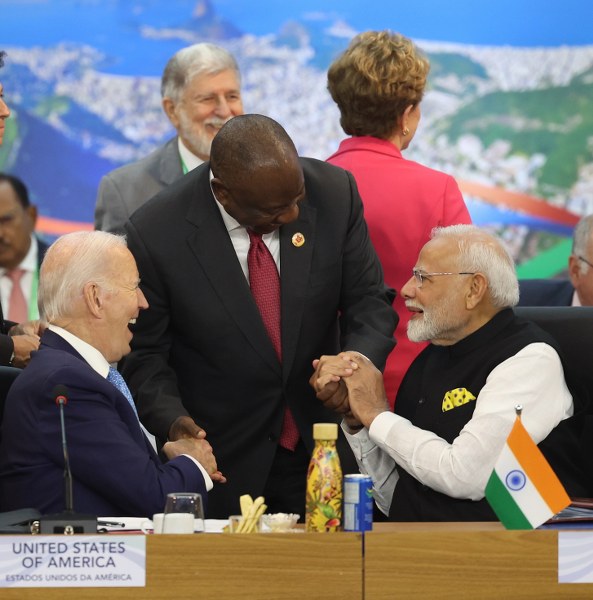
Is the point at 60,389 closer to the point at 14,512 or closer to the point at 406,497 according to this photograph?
the point at 14,512

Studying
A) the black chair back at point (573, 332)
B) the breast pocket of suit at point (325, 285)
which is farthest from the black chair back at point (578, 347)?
the breast pocket of suit at point (325, 285)

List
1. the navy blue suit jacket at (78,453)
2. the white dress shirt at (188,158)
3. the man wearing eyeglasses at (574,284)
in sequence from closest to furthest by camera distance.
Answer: the navy blue suit jacket at (78,453), the white dress shirt at (188,158), the man wearing eyeglasses at (574,284)

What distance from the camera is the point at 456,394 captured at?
369 centimetres

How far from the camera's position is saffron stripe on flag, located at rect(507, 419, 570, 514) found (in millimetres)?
2896

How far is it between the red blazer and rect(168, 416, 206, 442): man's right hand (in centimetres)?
85

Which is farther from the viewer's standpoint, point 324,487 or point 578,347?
point 578,347

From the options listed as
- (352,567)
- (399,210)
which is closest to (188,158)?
(399,210)

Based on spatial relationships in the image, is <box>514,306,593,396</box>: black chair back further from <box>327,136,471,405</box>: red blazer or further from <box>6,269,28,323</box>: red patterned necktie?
<box>6,269,28,323</box>: red patterned necktie

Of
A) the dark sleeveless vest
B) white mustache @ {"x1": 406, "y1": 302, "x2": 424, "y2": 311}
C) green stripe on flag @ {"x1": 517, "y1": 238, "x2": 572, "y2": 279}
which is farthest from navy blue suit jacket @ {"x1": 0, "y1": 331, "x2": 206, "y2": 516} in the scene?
green stripe on flag @ {"x1": 517, "y1": 238, "x2": 572, "y2": 279}

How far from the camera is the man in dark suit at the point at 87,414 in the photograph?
321cm

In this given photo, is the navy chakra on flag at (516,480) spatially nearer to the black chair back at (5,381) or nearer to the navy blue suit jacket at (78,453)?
the navy blue suit jacket at (78,453)

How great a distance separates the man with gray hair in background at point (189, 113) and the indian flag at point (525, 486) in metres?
2.50

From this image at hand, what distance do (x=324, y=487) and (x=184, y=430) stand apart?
0.76 metres

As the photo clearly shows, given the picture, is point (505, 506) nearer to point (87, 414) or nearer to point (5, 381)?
point (87, 414)
